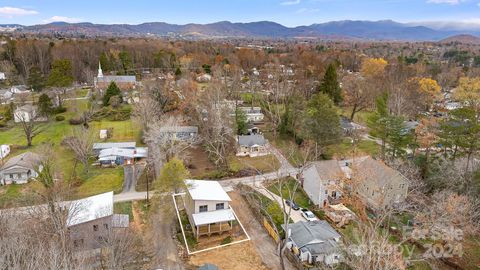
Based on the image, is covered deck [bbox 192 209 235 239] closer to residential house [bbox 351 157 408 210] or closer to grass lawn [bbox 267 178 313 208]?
grass lawn [bbox 267 178 313 208]

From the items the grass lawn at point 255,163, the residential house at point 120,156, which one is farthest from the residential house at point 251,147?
the residential house at point 120,156

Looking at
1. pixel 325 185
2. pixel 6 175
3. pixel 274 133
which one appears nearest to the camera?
pixel 325 185

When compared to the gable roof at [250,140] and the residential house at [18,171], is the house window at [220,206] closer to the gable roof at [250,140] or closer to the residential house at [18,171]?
the gable roof at [250,140]

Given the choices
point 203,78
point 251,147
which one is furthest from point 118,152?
point 203,78

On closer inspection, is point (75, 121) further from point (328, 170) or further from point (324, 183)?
point (324, 183)

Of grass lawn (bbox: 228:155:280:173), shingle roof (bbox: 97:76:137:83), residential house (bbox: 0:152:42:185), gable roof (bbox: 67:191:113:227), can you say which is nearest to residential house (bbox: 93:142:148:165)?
residential house (bbox: 0:152:42:185)

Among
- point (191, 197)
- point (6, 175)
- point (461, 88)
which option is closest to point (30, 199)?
point (6, 175)

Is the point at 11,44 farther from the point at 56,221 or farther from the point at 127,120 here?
the point at 56,221
